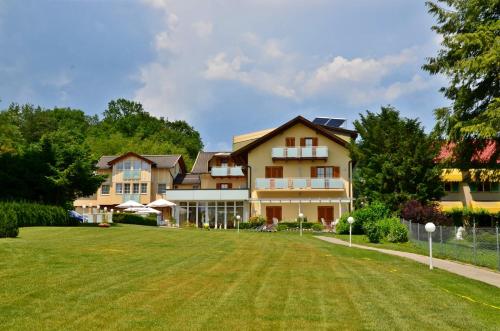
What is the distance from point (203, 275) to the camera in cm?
1220

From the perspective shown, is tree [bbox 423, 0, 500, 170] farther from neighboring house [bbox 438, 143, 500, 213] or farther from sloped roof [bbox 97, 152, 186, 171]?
sloped roof [bbox 97, 152, 186, 171]

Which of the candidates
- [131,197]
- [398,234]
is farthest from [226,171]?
[398,234]

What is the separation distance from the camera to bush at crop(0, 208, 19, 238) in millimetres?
18748

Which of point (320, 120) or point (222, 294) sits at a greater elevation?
point (320, 120)

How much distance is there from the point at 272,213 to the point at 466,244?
2982cm

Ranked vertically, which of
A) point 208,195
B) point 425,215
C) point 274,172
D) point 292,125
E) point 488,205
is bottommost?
point 425,215

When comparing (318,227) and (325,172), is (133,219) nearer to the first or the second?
(318,227)

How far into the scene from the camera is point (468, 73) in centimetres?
2336

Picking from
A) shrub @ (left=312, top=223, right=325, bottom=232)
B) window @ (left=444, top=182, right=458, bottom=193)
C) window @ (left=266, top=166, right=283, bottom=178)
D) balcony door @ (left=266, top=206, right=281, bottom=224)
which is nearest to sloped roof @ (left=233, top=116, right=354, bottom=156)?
window @ (left=266, top=166, right=283, bottom=178)

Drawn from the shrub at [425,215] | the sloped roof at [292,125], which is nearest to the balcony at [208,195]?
the sloped roof at [292,125]

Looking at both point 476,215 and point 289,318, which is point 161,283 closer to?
point 289,318

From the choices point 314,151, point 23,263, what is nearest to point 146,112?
point 314,151

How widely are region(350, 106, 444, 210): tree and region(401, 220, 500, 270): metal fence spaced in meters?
10.6

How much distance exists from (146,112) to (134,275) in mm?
89172
